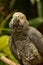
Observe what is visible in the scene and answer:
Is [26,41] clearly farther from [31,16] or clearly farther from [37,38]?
[31,16]

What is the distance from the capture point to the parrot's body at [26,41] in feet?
2.02

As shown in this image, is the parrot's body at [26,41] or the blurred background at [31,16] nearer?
the parrot's body at [26,41]

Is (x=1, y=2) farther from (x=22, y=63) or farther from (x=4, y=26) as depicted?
(x=22, y=63)

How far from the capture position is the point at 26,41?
2.12ft

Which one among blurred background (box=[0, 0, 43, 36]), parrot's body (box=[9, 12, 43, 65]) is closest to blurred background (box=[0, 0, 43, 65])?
blurred background (box=[0, 0, 43, 36])

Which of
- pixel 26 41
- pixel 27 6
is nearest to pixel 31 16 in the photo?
pixel 27 6

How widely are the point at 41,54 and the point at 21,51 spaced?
2.2 inches

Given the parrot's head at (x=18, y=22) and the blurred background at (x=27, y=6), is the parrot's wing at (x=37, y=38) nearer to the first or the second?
the parrot's head at (x=18, y=22)

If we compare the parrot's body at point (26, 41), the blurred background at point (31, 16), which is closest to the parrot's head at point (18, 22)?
the parrot's body at point (26, 41)

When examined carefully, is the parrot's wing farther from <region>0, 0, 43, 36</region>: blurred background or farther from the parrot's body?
<region>0, 0, 43, 36</region>: blurred background

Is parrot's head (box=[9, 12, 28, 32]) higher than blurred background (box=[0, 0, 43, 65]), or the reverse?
blurred background (box=[0, 0, 43, 65])

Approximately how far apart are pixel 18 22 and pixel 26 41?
0.07 metres

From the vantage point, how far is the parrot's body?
0.61 m

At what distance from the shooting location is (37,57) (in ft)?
2.07
